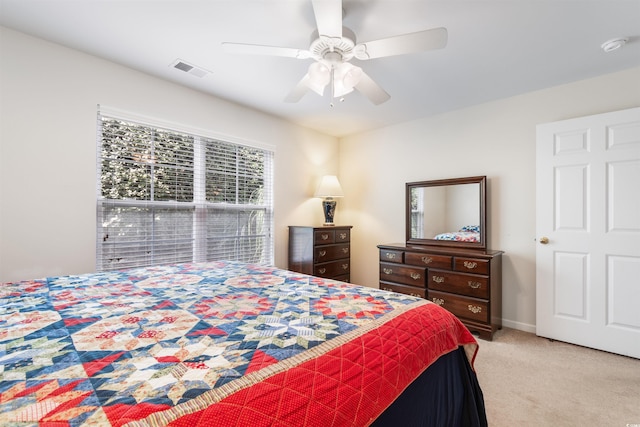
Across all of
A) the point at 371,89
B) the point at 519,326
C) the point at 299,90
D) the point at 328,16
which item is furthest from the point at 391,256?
the point at 328,16

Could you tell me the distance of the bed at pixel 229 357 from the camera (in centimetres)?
66

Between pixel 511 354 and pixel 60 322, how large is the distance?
311 centimetres

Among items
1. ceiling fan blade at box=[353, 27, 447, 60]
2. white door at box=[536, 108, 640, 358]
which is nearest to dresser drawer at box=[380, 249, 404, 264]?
white door at box=[536, 108, 640, 358]

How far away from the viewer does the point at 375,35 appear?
207 cm

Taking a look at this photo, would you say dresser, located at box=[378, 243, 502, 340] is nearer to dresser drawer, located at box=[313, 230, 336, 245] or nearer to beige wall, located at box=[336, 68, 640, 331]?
beige wall, located at box=[336, 68, 640, 331]

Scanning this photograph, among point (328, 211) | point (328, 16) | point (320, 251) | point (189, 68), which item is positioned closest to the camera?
point (328, 16)

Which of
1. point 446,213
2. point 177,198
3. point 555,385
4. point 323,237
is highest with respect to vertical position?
point 177,198

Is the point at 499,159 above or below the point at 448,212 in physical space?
above

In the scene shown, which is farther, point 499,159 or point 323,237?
point 323,237

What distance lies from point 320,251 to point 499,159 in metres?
2.30

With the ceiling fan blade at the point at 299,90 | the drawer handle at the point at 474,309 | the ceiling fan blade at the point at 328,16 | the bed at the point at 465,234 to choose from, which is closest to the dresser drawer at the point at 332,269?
the bed at the point at 465,234

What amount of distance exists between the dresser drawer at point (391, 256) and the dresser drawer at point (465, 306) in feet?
1.76

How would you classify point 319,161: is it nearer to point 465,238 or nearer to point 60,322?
point 465,238

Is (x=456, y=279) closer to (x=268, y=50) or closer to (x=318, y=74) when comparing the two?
(x=318, y=74)
